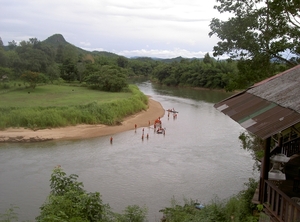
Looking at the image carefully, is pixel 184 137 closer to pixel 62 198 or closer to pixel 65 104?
pixel 65 104

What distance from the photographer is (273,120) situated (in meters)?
5.20

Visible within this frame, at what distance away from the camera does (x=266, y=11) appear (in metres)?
14.5

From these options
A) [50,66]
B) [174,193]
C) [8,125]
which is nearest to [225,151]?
[174,193]

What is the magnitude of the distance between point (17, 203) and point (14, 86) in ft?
118

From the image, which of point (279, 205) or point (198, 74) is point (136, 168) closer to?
point (279, 205)

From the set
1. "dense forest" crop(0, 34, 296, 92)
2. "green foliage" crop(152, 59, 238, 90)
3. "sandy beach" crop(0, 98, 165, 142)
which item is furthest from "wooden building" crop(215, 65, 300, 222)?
"green foliage" crop(152, 59, 238, 90)

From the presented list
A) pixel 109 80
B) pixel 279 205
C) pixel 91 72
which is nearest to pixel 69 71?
pixel 91 72

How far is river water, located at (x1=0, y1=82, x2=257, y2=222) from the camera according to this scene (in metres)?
16.3

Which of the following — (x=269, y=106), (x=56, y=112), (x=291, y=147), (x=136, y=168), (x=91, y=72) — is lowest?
(x=136, y=168)

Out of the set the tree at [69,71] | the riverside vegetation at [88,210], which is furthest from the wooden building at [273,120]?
the tree at [69,71]

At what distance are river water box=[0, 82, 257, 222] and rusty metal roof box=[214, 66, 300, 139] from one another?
8.52 m

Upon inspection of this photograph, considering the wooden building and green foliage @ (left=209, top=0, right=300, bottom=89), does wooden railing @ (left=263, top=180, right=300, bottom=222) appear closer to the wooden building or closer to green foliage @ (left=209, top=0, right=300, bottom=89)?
the wooden building

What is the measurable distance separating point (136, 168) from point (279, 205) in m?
15.0

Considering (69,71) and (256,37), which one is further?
(69,71)
